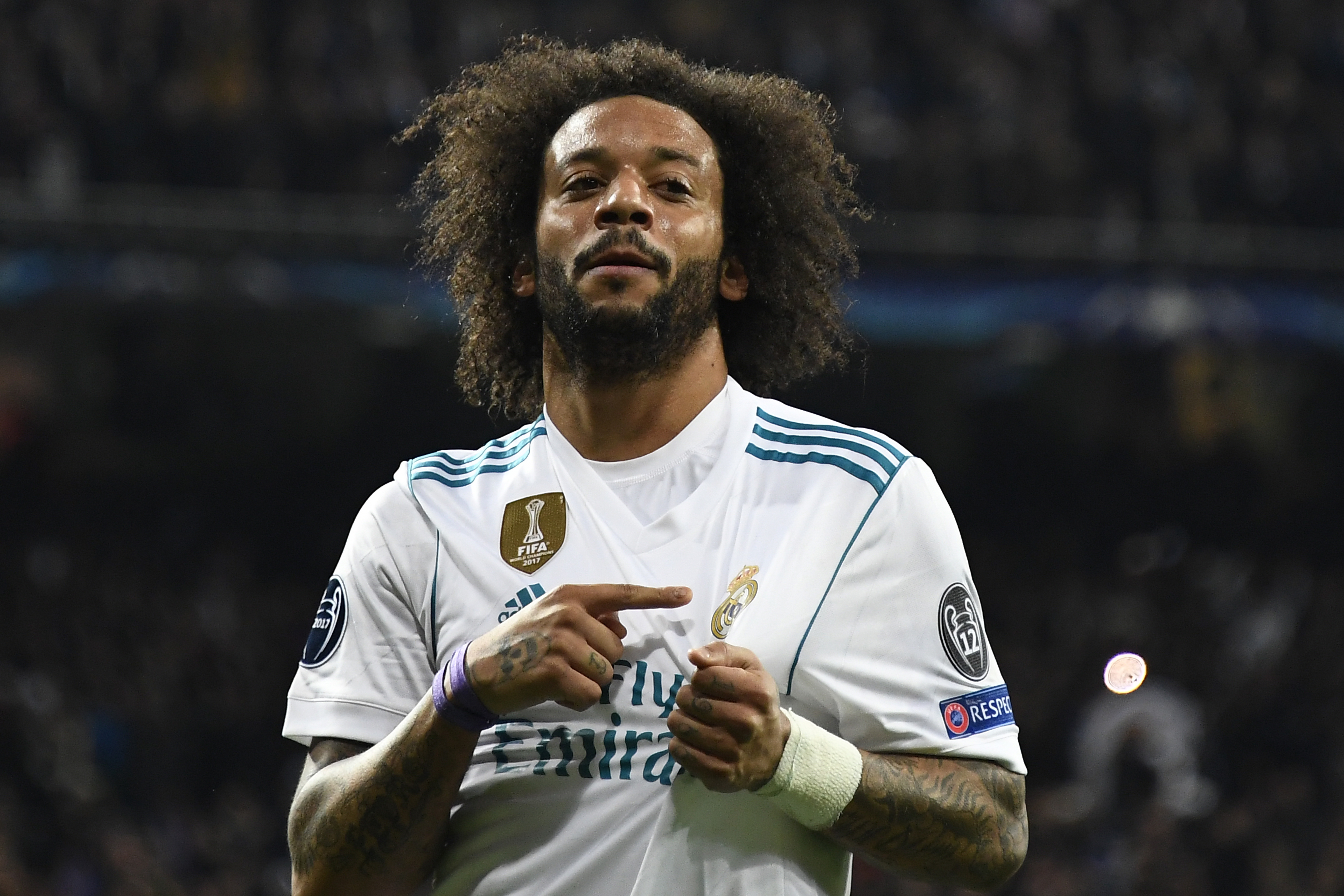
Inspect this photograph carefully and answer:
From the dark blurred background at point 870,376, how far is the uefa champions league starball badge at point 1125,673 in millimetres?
233

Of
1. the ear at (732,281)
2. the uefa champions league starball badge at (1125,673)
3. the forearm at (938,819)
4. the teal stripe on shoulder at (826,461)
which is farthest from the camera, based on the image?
the uefa champions league starball badge at (1125,673)

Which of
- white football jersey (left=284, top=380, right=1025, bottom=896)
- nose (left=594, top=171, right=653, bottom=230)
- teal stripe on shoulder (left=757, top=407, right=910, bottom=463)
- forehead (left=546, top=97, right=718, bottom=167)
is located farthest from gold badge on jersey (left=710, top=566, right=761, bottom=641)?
forehead (left=546, top=97, right=718, bottom=167)

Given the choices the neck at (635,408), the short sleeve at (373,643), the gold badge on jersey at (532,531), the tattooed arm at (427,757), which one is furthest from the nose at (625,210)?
the tattooed arm at (427,757)

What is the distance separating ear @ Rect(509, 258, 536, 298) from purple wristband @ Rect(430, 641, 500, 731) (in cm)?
102

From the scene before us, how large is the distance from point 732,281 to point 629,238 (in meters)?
0.42

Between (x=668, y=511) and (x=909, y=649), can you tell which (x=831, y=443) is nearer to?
(x=668, y=511)

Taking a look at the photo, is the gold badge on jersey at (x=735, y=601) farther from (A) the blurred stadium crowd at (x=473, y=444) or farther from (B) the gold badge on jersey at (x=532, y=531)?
(A) the blurred stadium crowd at (x=473, y=444)

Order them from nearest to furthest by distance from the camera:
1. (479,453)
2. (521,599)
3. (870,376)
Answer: (521,599)
(479,453)
(870,376)

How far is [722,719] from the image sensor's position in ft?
7.45

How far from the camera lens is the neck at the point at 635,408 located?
297 centimetres

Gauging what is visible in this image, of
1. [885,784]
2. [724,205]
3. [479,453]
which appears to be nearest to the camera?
[885,784]

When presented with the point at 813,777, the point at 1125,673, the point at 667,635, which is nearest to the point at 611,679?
the point at 667,635

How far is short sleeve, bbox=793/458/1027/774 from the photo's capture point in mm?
2557

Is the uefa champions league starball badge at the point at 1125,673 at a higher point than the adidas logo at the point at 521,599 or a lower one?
lower
